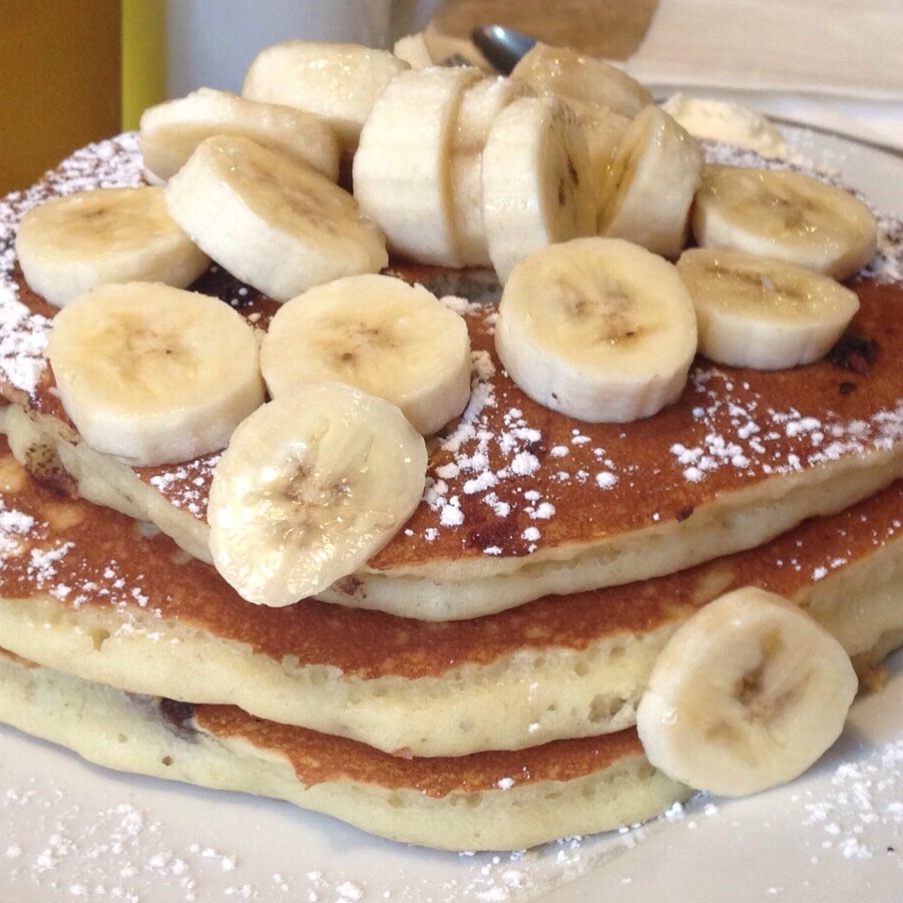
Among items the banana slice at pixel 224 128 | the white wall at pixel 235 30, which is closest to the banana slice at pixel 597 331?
the banana slice at pixel 224 128

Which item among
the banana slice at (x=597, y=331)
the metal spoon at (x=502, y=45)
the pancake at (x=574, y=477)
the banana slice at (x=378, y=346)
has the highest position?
the banana slice at (x=597, y=331)

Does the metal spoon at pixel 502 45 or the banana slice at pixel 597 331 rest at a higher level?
the banana slice at pixel 597 331

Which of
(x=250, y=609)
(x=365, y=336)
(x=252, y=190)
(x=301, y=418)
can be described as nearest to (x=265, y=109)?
(x=252, y=190)

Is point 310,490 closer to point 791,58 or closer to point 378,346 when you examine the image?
point 378,346

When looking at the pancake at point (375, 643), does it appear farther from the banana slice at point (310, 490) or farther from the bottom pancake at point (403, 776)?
the banana slice at point (310, 490)

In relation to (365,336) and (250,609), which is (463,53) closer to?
(365,336)

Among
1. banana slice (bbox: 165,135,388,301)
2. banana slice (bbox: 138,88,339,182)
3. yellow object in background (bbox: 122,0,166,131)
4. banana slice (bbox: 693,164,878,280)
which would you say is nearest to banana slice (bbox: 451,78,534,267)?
banana slice (bbox: 165,135,388,301)
